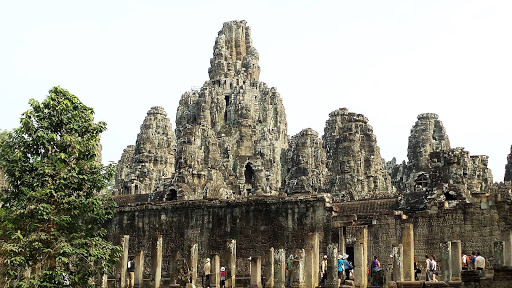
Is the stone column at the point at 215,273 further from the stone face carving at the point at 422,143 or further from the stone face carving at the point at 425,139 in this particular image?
the stone face carving at the point at 425,139

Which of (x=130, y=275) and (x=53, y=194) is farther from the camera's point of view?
(x=130, y=275)

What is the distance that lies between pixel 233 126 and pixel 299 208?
128 feet

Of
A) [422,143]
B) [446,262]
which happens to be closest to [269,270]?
[446,262]

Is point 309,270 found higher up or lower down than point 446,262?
lower down

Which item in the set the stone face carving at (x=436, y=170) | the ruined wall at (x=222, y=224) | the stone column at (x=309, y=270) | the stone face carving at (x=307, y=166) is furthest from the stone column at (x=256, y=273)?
the stone face carving at (x=307, y=166)

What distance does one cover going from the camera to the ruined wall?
30.9m

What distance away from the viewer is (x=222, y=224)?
32.8 meters

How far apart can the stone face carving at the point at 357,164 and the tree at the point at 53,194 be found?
24.5 m

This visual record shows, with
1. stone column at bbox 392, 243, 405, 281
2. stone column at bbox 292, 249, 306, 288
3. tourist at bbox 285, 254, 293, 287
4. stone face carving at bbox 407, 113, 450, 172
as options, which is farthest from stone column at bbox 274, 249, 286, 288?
stone face carving at bbox 407, 113, 450, 172

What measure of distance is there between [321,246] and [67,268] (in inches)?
410

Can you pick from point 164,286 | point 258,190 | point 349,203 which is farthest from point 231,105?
point 164,286

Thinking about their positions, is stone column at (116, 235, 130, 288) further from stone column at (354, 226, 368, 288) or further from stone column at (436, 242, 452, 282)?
stone column at (436, 242, 452, 282)

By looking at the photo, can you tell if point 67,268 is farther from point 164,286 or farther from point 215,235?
point 215,235

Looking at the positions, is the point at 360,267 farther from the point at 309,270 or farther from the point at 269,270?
the point at 269,270
